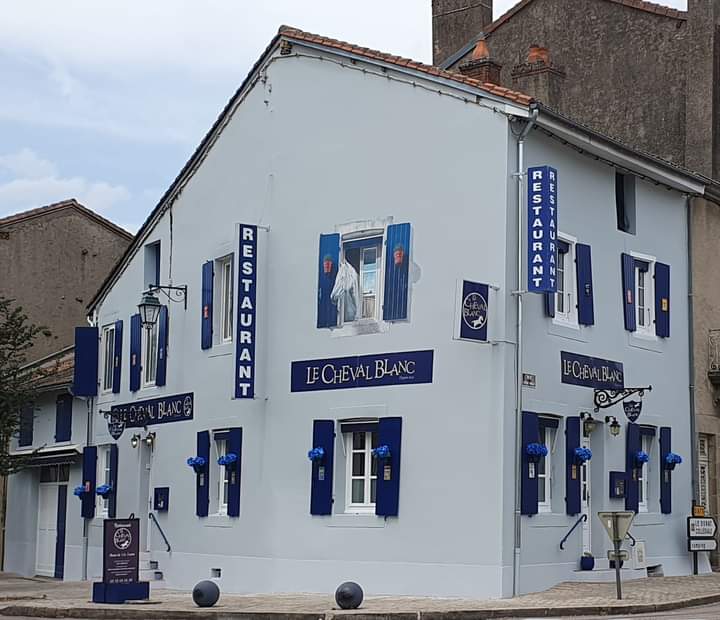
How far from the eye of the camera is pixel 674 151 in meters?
28.6

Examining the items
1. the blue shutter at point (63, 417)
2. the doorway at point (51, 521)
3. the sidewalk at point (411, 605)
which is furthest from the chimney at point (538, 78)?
the doorway at point (51, 521)

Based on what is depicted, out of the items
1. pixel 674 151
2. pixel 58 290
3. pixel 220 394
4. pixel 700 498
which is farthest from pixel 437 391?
pixel 58 290

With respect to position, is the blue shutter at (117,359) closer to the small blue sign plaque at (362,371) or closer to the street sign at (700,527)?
the small blue sign plaque at (362,371)

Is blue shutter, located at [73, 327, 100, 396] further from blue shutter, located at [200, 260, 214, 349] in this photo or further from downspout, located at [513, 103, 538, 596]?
downspout, located at [513, 103, 538, 596]

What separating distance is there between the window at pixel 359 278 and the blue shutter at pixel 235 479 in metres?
3.16

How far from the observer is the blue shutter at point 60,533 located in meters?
31.1

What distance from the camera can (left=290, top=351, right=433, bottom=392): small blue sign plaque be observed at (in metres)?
20.9

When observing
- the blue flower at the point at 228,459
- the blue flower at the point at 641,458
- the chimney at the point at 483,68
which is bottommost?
the blue flower at the point at 228,459

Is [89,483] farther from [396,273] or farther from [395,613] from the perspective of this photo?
[395,613]

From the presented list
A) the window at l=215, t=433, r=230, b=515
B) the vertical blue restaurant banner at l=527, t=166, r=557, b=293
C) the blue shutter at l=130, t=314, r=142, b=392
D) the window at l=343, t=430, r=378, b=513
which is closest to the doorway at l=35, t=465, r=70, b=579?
the blue shutter at l=130, t=314, r=142, b=392

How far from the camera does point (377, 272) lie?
21.8 meters

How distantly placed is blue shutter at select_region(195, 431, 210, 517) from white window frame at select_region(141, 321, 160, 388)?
310cm

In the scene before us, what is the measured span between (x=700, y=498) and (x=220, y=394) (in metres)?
9.06

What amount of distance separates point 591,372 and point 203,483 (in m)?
7.23
